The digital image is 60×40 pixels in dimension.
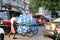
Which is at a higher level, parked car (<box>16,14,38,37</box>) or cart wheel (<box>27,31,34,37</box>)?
parked car (<box>16,14,38,37</box>)

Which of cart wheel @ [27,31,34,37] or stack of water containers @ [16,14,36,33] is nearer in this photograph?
cart wheel @ [27,31,34,37]

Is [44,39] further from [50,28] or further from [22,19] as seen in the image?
[22,19]

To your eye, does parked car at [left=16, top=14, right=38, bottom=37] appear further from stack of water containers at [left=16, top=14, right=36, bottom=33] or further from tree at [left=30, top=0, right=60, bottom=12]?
tree at [left=30, top=0, right=60, bottom=12]

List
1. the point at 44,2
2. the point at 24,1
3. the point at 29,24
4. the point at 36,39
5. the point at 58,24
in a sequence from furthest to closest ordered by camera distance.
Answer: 1. the point at 24,1
2. the point at 44,2
3. the point at 29,24
4. the point at 36,39
5. the point at 58,24

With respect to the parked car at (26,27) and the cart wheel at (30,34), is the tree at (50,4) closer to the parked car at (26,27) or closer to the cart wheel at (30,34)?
the parked car at (26,27)

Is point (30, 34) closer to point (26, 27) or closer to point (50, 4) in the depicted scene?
point (26, 27)

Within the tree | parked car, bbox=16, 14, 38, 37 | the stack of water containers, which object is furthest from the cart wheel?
the tree

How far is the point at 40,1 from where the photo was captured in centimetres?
→ 2836

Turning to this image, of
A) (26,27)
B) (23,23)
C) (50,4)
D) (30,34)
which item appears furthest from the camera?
(50,4)

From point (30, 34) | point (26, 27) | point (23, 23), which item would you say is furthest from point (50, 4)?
point (30, 34)

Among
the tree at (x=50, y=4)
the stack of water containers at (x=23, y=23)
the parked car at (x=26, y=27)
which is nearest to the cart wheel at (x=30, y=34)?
the parked car at (x=26, y=27)

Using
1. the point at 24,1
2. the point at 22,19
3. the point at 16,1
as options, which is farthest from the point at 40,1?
the point at 24,1

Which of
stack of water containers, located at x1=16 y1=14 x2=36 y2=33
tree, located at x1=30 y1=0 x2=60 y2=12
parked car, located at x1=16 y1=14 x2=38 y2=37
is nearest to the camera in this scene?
parked car, located at x1=16 y1=14 x2=38 y2=37

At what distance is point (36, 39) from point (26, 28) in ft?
8.12
